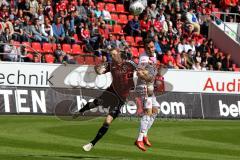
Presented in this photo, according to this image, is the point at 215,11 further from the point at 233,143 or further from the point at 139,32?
the point at 233,143

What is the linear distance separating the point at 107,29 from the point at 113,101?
61.5 ft

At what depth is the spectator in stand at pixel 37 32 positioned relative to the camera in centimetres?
3250

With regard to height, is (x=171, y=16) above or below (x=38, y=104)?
above

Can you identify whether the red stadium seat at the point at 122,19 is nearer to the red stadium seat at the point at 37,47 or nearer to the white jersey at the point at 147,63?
the red stadium seat at the point at 37,47

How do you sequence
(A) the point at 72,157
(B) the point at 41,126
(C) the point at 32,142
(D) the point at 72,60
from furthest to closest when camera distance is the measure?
(D) the point at 72,60 → (B) the point at 41,126 → (C) the point at 32,142 → (A) the point at 72,157

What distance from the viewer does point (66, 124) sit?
1018 inches

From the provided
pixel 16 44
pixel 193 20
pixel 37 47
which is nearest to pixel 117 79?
pixel 16 44

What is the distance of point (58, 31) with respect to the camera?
33.7 m

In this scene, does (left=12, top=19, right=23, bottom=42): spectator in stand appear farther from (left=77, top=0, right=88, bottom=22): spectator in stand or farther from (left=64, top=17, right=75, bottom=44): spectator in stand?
(left=77, top=0, right=88, bottom=22): spectator in stand

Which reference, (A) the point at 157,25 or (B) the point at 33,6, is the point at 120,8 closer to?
(A) the point at 157,25

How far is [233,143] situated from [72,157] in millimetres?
Answer: 7988

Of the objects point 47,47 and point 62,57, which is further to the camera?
point 47,47

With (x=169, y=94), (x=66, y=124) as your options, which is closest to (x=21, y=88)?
(x=66, y=124)

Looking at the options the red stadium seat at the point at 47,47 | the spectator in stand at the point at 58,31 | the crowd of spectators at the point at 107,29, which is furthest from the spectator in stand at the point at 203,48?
the red stadium seat at the point at 47,47
